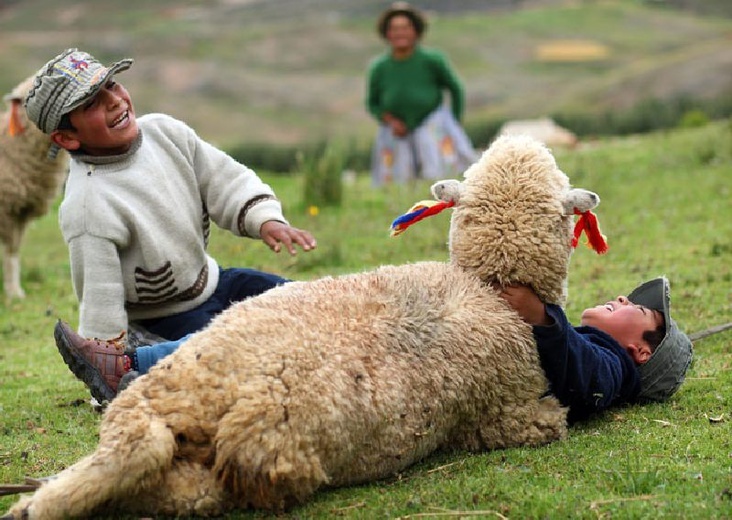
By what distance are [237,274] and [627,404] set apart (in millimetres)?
1831

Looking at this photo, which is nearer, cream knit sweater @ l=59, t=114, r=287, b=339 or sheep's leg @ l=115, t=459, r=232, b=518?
sheep's leg @ l=115, t=459, r=232, b=518

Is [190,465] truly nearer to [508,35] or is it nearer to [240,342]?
[240,342]

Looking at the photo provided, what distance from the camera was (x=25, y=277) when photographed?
8.84 m

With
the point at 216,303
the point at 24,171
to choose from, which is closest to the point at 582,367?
the point at 216,303

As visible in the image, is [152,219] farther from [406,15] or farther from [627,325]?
[406,15]

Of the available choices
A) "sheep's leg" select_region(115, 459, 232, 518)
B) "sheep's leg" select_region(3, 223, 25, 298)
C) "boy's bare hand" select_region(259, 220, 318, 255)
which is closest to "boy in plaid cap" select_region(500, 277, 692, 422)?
"boy's bare hand" select_region(259, 220, 318, 255)

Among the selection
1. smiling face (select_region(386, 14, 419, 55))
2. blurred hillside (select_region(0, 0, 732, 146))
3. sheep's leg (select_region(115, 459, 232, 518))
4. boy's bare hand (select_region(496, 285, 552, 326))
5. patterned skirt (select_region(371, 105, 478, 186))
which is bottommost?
blurred hillside (select_region(0, 0, 732, 146))

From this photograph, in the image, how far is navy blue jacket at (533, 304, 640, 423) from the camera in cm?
371

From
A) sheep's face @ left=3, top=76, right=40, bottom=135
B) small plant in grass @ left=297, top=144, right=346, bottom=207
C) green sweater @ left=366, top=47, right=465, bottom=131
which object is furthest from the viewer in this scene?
green sweater @ left=366, top=47, right=465, bottom=131

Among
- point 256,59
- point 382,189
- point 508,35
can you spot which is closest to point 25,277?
point 382,189

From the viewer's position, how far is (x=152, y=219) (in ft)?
14.3

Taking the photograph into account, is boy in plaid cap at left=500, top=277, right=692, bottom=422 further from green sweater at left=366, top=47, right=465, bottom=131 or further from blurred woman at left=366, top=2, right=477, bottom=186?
green sweater at left=366, top=47, right=465, bottom=131

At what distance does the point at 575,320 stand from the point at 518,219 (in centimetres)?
230

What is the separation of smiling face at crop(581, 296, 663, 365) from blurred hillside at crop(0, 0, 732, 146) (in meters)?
16.5
